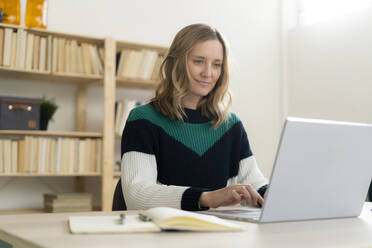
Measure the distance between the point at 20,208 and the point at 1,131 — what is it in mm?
649

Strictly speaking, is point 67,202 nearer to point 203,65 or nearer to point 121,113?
point 121,113

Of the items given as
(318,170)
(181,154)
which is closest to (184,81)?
(181,154)

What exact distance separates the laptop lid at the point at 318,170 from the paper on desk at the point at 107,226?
0.89 feet

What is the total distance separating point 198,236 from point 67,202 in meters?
2.47

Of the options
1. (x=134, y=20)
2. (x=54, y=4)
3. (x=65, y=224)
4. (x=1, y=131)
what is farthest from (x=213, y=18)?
(x=65, y=224)

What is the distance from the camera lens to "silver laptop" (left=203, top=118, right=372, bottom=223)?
954mm

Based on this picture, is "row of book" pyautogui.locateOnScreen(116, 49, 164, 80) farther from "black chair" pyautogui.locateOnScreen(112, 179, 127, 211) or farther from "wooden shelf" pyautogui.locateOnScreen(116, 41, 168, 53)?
"black chair" pyautogui.locateOnScreen(112, 179, 127, 211)

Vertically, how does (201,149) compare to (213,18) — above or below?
below

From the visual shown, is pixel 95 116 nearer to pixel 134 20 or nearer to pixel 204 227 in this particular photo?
pixel 134 20

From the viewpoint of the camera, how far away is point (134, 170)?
4.94ft

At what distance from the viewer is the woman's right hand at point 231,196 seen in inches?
46.4

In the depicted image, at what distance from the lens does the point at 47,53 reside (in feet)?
10.5

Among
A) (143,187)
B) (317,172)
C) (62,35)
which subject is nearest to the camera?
(317,172)

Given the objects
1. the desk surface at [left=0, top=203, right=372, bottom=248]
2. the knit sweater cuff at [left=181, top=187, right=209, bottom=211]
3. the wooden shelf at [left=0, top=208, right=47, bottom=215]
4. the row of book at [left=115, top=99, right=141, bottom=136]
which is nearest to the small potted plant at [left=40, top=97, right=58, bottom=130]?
the row of book at [left=115, top=99, right=141, bottom=136]
